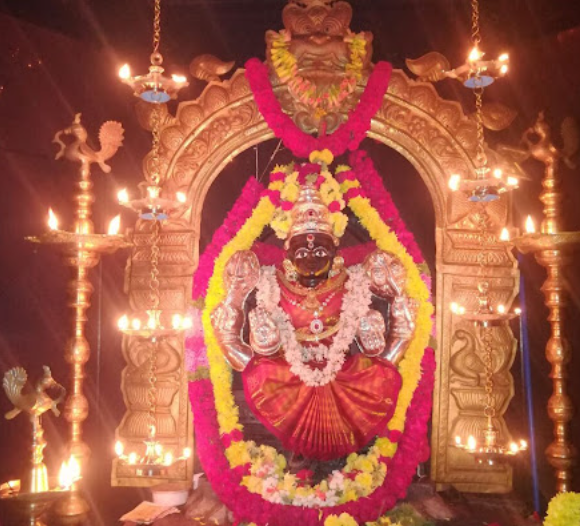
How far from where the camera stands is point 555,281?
413 centimetres

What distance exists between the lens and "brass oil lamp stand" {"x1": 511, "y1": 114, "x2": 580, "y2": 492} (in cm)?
402

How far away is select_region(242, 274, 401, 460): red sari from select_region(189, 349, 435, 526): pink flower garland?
21 cm

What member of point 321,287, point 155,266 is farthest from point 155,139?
point 321,287

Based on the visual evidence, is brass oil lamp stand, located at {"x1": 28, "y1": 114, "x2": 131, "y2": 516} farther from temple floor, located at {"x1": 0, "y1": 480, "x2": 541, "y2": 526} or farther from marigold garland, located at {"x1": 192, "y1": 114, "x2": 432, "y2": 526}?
marigold garland, located at {"x1": 192, "y1": 114, "x2": 432, "y2": 526}

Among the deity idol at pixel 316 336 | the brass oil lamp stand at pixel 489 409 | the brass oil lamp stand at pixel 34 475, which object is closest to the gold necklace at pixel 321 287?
the deity idol at pixel 316 336

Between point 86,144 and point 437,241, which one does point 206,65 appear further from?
point 437,241

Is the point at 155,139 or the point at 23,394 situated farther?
the point at 155,139

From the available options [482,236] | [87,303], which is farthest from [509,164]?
[87,303]

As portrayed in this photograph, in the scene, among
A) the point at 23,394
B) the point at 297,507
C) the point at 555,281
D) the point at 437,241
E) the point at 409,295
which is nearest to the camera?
the point at 23,394

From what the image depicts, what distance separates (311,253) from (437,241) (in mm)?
1009

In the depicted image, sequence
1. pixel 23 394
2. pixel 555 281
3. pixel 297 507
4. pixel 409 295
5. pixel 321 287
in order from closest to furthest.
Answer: pixel 23 394, pixel 297 507, pixel 555 281, pixel 409 295, pixel 321 287

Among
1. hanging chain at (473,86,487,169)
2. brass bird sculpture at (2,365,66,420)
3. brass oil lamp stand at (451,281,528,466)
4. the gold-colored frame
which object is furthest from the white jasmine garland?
brass bird sculpture at (2,365,66,420)

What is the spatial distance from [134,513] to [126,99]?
321 centimetres

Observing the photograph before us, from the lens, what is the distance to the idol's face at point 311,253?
14.8 feet
